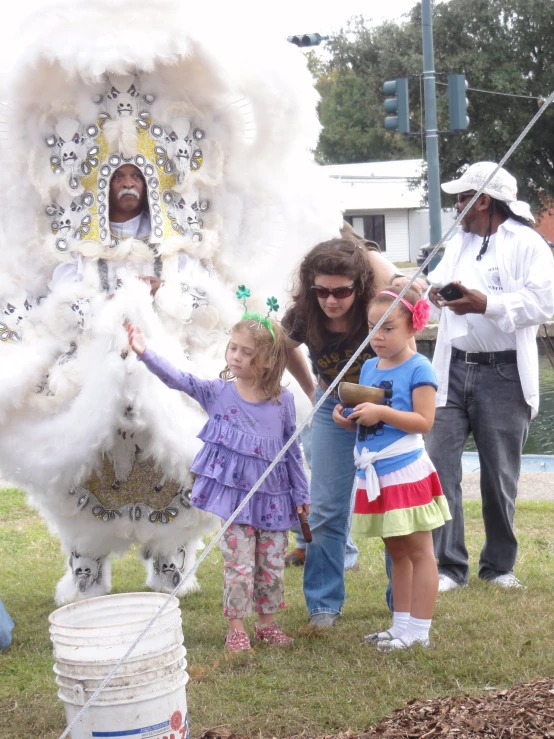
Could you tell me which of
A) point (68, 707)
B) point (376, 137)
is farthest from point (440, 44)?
point (68, 707)

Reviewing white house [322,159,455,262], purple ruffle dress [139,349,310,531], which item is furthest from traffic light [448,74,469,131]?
white house [322,159,455,262]

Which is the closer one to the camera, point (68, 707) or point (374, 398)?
point (68, 707)

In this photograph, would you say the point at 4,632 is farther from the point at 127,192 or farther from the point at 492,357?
the point at 492,357

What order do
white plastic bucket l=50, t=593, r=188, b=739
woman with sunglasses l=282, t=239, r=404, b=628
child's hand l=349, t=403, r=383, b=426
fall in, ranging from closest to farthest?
white plastic bucket l=50, t=593, r=188, b=739, child's hand l=349, t=403, r=383, b=426, woman with sunglasses l=282, t=239, r=404, b=628

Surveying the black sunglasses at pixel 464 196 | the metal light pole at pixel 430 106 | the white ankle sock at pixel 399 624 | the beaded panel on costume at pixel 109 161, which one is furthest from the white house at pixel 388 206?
the white ankle sock at pixel 399 624

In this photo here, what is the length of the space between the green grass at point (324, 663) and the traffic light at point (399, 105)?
9490mm

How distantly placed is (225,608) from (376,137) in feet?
140

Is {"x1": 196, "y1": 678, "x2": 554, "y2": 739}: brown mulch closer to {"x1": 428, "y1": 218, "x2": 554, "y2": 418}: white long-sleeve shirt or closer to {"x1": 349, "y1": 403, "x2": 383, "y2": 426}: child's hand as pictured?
{"x1": 349, "y1": 403, "x2": 383, "y2": 426}: child's hand

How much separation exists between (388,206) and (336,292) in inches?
1395

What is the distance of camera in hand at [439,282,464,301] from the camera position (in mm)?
4523

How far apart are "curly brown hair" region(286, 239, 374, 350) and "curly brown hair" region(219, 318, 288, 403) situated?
0.61 feet

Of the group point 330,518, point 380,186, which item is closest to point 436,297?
point 330,518

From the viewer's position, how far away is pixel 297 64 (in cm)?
504

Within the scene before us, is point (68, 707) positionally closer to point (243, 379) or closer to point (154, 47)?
point (243, 379)
